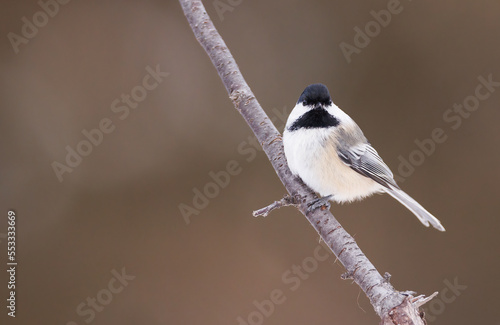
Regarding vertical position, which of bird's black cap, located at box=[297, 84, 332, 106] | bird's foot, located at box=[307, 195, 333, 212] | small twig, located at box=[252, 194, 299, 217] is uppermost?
bird's black cap, located at box=[297, 84, 332, 106]

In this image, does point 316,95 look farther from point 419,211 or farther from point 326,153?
point 419,211

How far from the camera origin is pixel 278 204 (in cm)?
100

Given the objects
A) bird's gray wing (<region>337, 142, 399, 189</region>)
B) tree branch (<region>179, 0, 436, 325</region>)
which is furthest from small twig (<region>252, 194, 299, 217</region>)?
bird's gray wing (<region>337, 142, 399, 189</region>)

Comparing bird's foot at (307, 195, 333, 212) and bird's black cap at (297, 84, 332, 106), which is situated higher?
bird's black cap at (297, 84, 332, 106)

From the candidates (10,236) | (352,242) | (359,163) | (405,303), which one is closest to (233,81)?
(359,163)

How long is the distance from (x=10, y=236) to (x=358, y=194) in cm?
113

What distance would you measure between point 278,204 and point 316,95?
249 millimetres

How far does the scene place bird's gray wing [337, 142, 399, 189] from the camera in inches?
42.3

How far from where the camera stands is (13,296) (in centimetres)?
150

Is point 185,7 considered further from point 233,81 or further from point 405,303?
point 405,303

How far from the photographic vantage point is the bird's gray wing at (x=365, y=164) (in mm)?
1074

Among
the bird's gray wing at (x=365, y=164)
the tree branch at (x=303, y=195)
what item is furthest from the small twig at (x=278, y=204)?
the bird's gray wing at (x=365, y=164)

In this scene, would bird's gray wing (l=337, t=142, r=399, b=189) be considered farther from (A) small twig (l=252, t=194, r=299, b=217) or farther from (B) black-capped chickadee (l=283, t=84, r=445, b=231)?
(A) small twig (l=252, t=194, r=299, b=217)

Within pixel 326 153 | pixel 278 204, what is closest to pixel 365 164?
pixel 326 153
